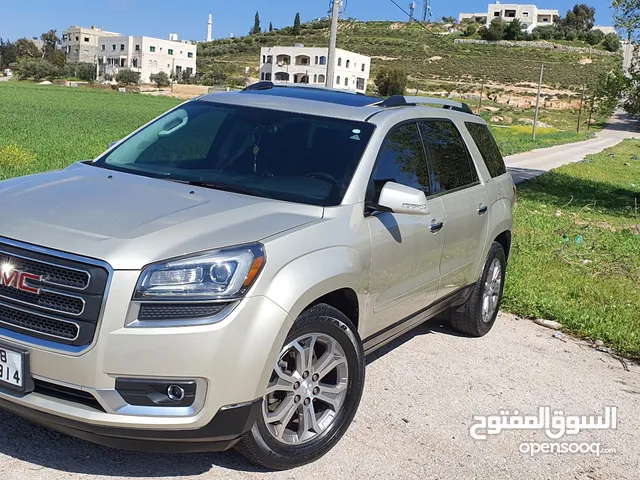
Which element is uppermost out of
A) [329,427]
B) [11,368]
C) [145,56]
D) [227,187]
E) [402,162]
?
[145,56]

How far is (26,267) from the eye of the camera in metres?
3.15

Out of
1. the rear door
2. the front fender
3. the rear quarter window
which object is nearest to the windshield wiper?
the front fender

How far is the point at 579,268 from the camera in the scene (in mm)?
8875

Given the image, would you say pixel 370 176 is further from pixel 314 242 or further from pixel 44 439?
pixel 44 439

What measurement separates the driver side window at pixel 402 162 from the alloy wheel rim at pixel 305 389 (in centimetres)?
96

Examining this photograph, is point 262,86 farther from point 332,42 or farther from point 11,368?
point 332,42

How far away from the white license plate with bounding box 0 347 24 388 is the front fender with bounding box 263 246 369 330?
1064 millimetres

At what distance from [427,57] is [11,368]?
435ft

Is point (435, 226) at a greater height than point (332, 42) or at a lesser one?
lesser

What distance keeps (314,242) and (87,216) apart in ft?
3.48

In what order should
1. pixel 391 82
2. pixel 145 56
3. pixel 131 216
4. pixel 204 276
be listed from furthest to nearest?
1. pixel 145 56
2. pixel 391 82
3. pixel 131 216
4. pixel 204 276

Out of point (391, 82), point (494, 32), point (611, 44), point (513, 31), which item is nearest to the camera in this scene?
point (391, 82)

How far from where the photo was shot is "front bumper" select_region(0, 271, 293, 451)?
3.04 meters

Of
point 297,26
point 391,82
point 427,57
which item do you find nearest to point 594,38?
point 427,57
